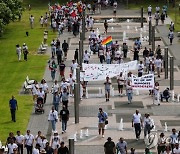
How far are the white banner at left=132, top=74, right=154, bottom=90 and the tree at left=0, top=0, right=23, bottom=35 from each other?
23411 mm

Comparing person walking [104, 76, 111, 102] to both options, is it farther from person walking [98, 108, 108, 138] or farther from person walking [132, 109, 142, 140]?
person walking [132, 109, 142, 140]

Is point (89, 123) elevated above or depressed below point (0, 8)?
below

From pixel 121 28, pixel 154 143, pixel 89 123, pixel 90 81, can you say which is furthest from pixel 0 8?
pixel 154 143

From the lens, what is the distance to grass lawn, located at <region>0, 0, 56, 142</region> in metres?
37.5

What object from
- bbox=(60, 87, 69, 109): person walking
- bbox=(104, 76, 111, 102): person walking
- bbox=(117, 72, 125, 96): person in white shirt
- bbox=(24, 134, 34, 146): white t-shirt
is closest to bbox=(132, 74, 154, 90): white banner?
bbox=(104, 76, 111, 102): person walking

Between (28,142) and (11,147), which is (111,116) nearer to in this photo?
(28,142)

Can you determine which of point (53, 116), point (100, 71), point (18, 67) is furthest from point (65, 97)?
point (18, 67)

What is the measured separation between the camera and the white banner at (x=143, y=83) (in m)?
39.8

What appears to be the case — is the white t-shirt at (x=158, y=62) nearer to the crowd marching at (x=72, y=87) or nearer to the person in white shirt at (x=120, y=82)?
the crowd marching at (x=72, y=87)

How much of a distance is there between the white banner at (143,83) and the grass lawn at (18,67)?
6.09 m

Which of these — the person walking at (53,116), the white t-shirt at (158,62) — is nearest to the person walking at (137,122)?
the person walking at (53,116)

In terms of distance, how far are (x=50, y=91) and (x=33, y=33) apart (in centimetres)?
2387

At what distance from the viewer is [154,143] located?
32.2 m

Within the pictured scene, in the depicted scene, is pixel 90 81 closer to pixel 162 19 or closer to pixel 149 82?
pixel 149 82
